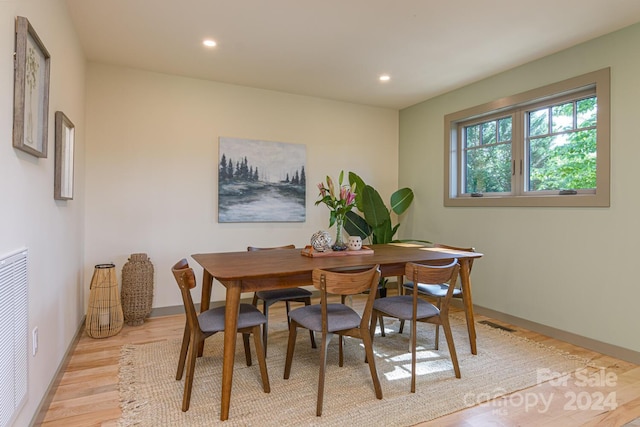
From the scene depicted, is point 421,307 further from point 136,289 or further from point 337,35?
point 136,289

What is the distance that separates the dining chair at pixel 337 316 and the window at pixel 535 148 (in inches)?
86.5

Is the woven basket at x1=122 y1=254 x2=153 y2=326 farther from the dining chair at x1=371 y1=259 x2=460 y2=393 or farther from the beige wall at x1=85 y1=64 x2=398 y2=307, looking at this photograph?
the dining chair at x1=371 y1=259 x2=460 y2=393

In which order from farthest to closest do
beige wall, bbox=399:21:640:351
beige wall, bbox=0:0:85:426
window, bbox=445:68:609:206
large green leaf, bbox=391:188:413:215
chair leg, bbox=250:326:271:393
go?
1. large green leaf, bbox=391:188:413:215
2. window, bbox=445:68:609:206
3. beige wall, bbox=399:21:640:351
4. chair leg, bbox=250:326:271:393
5. beige wall, bbox=0:0:85:426

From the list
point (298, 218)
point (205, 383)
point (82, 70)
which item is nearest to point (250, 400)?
point (205, 383)

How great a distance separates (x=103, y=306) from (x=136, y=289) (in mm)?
321

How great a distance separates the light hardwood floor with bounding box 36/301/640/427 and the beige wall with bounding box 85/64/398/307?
117cm

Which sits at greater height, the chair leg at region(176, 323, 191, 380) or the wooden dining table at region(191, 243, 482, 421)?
the wooden dining table at region(191, 243, 482, 421)

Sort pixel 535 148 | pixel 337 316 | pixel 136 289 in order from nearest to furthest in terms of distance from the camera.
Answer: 1. pixel 337 316
2. pixel 136 289
3. pixel 535 148

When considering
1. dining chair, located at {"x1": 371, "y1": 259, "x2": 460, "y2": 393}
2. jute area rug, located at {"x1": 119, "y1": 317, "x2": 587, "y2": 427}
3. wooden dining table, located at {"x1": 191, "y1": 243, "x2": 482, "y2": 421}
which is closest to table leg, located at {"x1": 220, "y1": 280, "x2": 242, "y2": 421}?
wooden dining table, located at {"x1": 191, "y1": 243, "x2": 482, "y2": 421}

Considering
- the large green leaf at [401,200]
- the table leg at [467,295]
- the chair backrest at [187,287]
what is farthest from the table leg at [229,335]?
the large green leaf at [401,200]

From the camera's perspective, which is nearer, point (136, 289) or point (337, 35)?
point (337, 35)

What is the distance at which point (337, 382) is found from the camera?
89.9 inches

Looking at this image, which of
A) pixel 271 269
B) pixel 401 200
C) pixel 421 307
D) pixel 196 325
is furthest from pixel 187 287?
pixel 401 200

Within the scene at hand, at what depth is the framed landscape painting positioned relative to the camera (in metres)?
3.96
